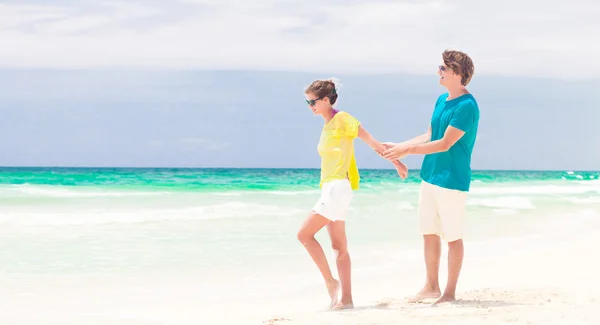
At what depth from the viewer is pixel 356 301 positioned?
5832 millimetres

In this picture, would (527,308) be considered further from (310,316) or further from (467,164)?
(310,316)

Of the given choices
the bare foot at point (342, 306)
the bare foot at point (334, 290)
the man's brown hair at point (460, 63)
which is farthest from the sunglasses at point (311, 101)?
the bare foot at point (342, 306)

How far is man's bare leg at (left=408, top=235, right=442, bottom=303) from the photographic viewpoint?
5324 mm

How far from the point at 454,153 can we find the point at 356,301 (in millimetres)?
1491

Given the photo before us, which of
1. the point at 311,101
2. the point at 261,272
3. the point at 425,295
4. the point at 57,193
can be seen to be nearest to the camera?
the point at 311,101

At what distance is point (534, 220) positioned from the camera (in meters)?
14.3

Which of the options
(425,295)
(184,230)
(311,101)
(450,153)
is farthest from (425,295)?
(184,230)

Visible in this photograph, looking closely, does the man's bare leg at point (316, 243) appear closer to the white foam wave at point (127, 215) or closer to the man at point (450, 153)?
the man at point (450, 153)

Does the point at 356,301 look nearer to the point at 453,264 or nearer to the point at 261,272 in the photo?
the point at 453,264

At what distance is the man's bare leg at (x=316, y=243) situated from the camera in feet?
16.1

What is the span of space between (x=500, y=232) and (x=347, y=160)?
24.4 ft

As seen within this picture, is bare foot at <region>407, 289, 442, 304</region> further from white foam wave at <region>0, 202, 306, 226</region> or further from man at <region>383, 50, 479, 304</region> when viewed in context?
white foam wave at <region>0, 202, 306, 226</region>

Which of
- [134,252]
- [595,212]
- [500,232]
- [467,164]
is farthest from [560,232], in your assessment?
[467,164]

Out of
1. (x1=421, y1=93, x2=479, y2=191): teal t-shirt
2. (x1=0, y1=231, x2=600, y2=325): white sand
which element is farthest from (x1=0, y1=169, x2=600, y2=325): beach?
(x1=421, y1=93, x2=479, y2=191): teal t-shirt
